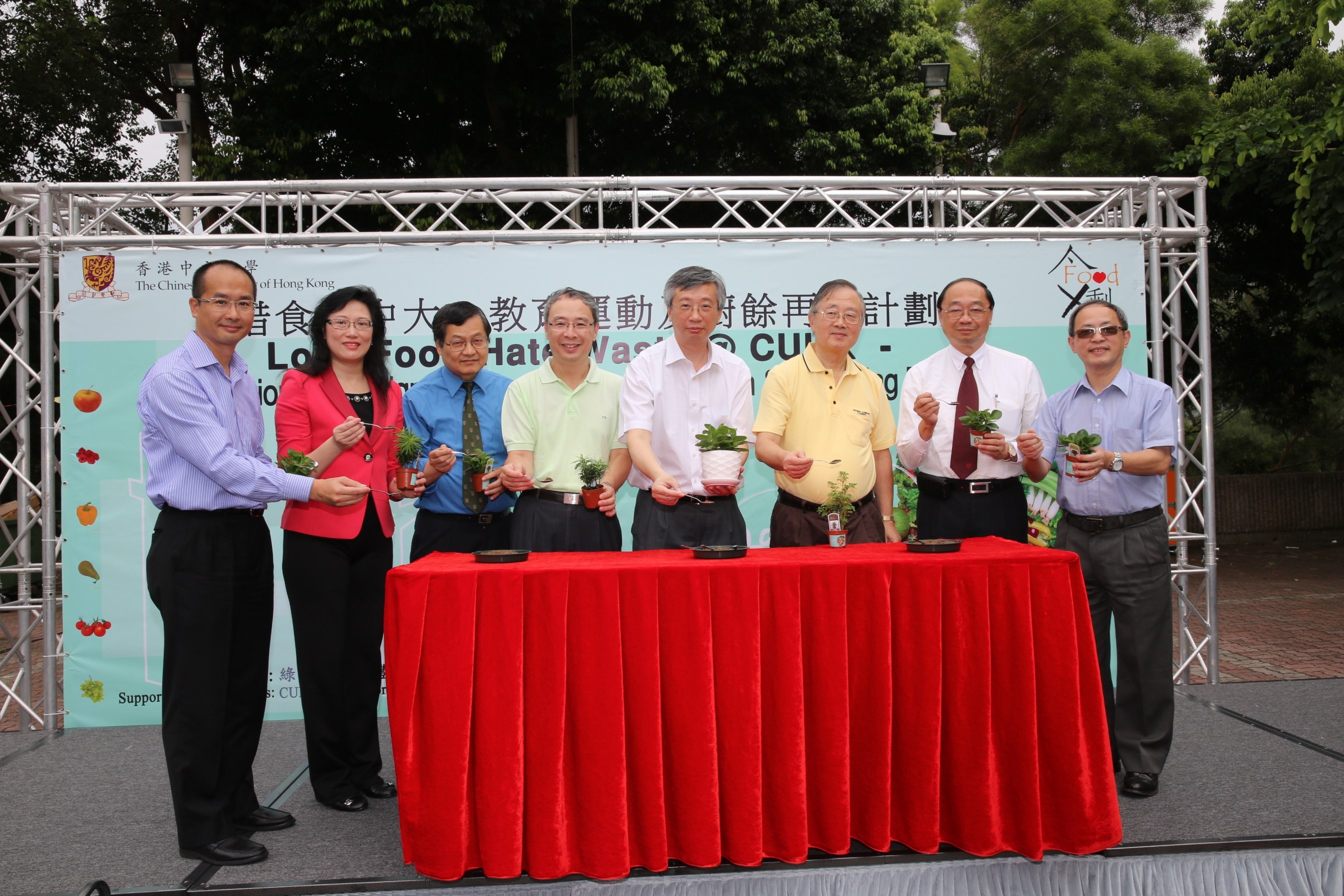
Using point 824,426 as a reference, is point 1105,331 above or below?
above

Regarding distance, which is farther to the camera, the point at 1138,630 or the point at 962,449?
the point at 962,449

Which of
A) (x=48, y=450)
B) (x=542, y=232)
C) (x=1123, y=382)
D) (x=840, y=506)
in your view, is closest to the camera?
(x=840, y=506)

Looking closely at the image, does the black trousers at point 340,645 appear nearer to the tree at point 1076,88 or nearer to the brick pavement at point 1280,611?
the brick pavement at point 1280,611

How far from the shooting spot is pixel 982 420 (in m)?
3.07

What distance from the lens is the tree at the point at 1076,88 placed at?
11.5 meters

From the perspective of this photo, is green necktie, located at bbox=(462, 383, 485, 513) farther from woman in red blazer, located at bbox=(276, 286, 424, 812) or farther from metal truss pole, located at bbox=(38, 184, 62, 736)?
metal truss pole, located at bbox=(38, 184, 62, 736)

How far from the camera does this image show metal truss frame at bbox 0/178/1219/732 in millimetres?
4590

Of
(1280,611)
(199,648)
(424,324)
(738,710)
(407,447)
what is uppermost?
(424,324)

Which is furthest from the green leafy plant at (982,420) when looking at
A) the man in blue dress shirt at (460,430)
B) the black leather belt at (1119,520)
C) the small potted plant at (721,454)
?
the man in blue dress shirt at (460,430)

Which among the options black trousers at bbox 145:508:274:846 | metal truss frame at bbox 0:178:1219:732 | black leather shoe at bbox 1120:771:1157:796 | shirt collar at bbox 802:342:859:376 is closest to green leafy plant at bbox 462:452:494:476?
black trousers at bbox 145:508:274:846

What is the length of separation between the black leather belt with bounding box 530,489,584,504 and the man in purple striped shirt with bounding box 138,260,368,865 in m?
0.75

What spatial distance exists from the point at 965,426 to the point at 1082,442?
45cm

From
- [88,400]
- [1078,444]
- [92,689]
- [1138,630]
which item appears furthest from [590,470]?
[92,689]

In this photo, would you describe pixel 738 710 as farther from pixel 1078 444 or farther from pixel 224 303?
pixel 224 303
